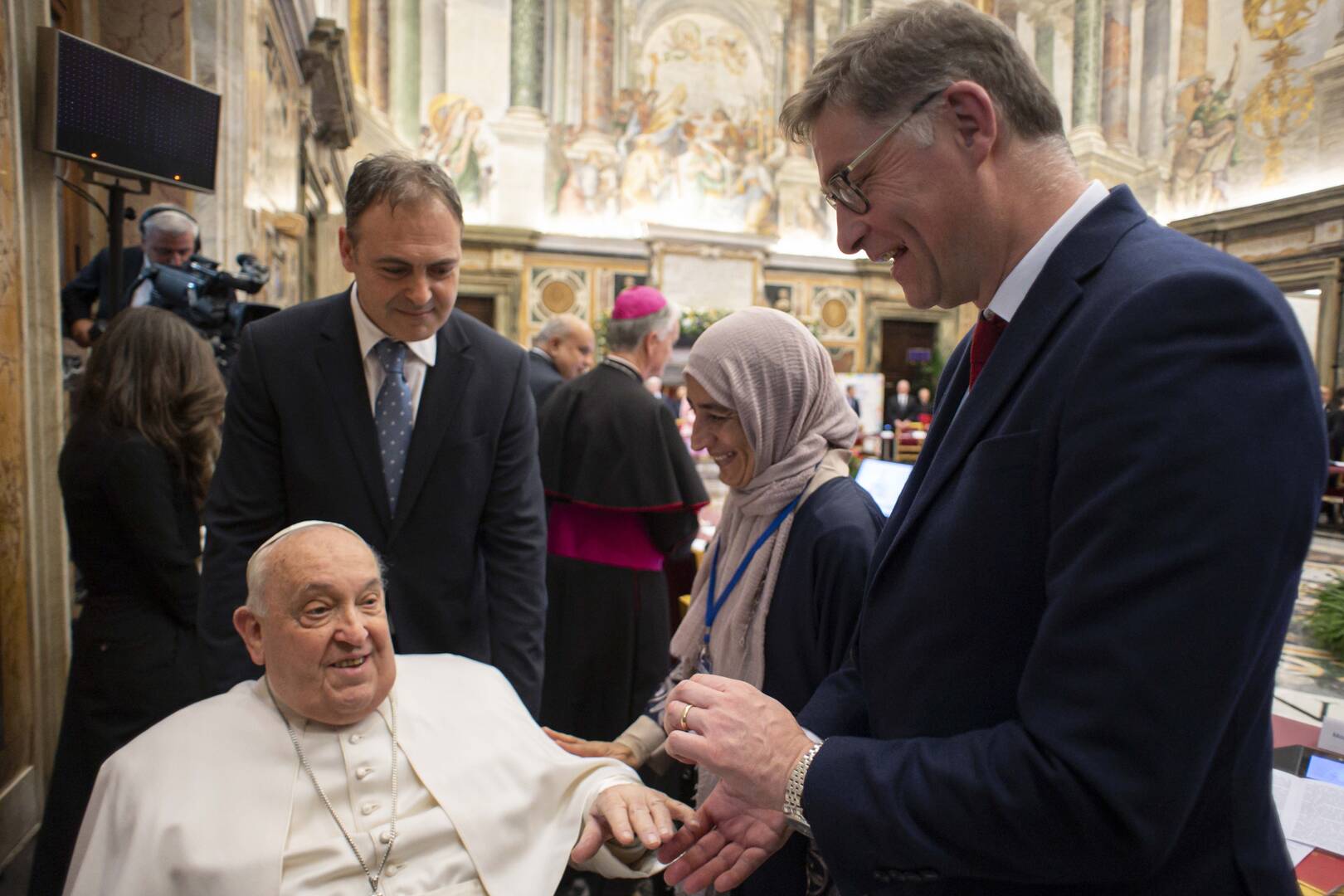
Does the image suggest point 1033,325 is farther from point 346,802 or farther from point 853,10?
point 853,10

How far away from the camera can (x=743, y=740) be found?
1.02 metres

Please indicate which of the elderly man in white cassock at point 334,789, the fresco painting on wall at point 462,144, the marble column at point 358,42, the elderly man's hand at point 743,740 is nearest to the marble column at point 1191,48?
the fresco painting on wall at point 462,144

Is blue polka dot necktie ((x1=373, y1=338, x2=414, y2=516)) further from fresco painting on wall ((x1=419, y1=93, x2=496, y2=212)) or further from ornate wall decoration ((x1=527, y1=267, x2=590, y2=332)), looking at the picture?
fresco painting on wall ((x1=419, y1=93, x2=496, y2=212))

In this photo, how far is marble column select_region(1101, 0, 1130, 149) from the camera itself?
16.0m

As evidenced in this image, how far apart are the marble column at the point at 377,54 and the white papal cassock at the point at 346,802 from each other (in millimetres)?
13813

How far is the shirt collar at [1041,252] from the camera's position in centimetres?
98

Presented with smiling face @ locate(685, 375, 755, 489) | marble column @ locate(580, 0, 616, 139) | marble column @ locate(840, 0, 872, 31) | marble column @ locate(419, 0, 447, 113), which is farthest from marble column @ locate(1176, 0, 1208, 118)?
smiling face @ locate(685, 375, 755, 489)

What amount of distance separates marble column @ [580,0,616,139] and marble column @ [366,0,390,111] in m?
3.40

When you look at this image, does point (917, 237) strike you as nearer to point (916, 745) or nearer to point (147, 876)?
point (916, 745)

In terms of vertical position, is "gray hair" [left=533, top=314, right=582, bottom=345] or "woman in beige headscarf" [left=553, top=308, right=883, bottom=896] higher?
"gray hair" [left=533, top=314, right=582, bottom=345]

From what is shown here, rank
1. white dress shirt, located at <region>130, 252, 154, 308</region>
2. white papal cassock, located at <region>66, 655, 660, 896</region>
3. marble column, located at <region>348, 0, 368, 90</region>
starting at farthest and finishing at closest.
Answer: marble column, located at <region>348, 0, 368, 90</region>, white dress shirt, located at <region>130, 252, 154, 308</region>, white papal cassock, located at <region>66, 655, 660, 896</region>

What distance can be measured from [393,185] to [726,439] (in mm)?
897

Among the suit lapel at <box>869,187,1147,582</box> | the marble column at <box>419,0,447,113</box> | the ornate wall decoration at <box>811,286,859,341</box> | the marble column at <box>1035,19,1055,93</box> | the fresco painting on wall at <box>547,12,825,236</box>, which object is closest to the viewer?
the suit lapel at <box>869,187,1147,582</box>

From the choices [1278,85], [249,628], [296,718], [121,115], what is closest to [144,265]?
[121,115]
